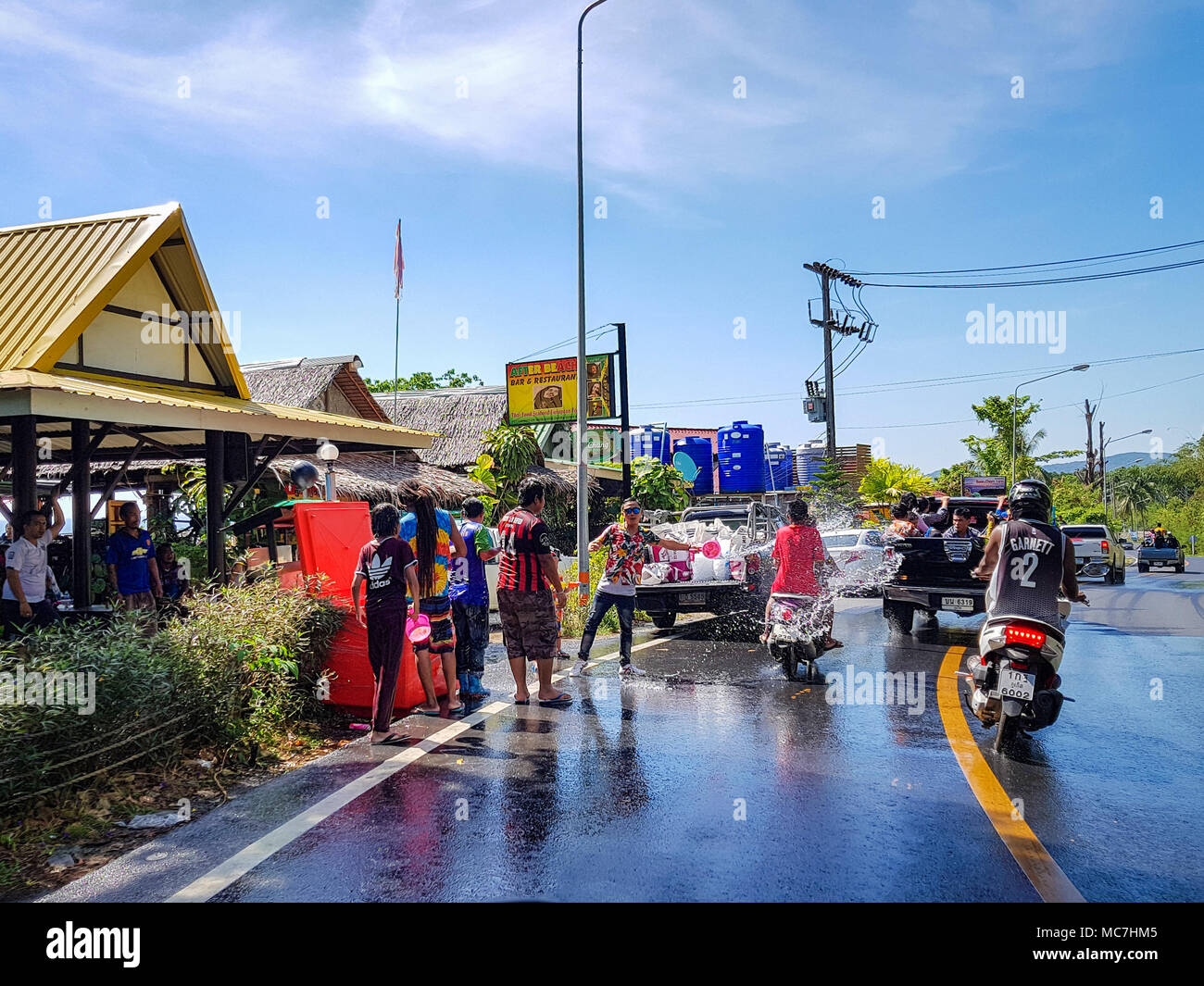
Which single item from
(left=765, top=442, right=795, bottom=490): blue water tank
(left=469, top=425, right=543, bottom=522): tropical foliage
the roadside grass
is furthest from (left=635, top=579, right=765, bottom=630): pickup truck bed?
(left=765, top=442, right=795, bottom=490): blue water tank

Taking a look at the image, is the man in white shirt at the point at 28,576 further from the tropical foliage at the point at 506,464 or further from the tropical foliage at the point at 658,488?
the tropical foliage at the point at 658,488

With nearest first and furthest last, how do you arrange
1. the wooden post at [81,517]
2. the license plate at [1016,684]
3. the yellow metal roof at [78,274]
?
the license plate at [1016,684]
the yellow metal roof at [78,274]
the wooden post at [81,517]

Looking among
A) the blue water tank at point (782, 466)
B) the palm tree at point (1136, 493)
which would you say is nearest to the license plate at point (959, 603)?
the blue water tank at point (782, 466)

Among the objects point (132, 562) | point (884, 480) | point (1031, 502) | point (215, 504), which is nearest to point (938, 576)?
point (1031, 502)

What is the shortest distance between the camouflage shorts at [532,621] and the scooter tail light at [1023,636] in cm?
369

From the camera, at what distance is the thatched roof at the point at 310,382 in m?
24.1

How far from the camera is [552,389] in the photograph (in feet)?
63.5

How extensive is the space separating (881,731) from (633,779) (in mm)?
2248

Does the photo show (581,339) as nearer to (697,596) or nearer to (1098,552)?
(697,596)

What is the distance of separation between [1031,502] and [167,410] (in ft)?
25.8

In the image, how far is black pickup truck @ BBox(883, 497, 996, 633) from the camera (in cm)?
1189
